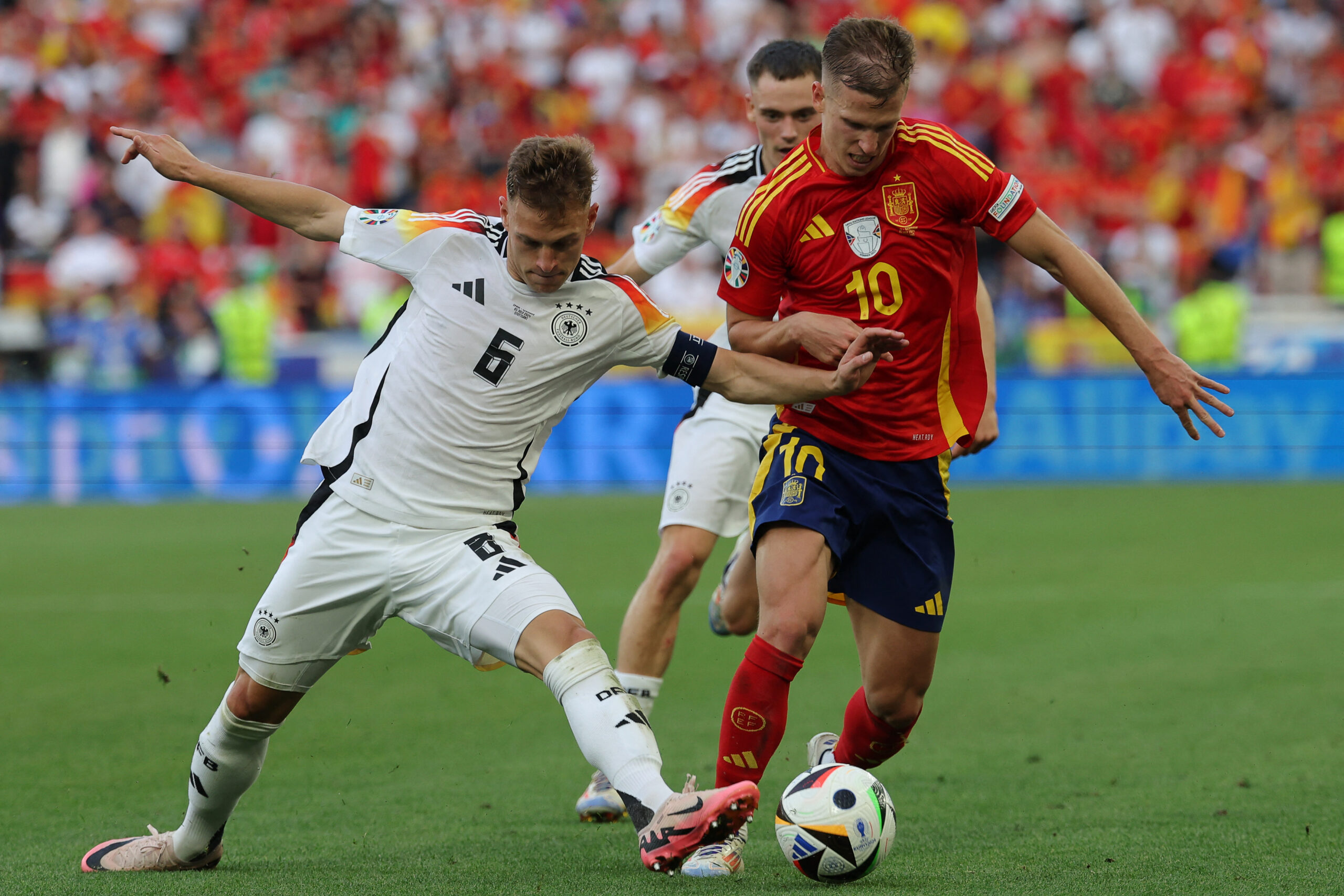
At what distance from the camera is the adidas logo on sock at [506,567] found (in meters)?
4.21

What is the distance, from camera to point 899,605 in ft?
15.4

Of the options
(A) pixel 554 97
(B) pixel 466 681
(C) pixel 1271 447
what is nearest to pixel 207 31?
(A) pixel 554 97

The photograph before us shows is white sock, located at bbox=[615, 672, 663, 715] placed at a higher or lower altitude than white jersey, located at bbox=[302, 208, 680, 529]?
lower

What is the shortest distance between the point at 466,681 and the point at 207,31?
1712 cm

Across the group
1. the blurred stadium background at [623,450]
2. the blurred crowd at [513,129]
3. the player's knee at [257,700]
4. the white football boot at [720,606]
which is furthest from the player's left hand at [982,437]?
the blurred crowd at [513,129]

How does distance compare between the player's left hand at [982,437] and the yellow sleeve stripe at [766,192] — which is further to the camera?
the player's left hand at [982,437]

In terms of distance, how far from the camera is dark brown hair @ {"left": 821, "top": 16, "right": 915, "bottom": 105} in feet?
14.4

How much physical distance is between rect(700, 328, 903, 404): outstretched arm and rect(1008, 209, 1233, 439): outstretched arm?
1.73 ft

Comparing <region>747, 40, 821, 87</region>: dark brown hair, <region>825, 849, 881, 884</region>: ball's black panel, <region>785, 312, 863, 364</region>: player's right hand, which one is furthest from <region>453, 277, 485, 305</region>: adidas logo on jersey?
<region>747, 40, 821, 87</region>: dark brown hair

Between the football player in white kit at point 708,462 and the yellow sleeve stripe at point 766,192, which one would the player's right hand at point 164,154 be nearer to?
the yellow sleeve stripe at point 766,192

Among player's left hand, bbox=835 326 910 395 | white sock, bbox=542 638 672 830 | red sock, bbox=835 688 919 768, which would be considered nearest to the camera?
white sock, bbox=542 638 672 830

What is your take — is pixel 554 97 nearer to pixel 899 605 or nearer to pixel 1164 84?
pixel 1164 84

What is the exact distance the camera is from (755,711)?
4.49 m

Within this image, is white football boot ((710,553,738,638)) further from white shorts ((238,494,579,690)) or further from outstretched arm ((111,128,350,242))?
outstretched arm ((111,128,350,242))
